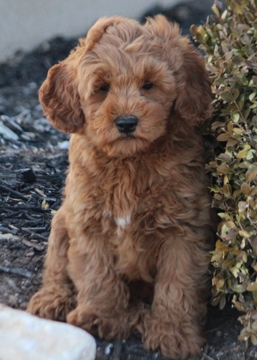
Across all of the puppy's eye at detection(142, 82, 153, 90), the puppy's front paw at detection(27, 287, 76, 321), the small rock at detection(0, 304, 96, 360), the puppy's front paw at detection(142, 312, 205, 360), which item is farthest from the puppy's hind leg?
the puppy's eye at detection(142, 82, 153, 90)

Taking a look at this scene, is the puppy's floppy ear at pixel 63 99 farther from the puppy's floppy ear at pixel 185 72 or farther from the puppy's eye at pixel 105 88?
the puppy's floppy ear at pixel 185 72

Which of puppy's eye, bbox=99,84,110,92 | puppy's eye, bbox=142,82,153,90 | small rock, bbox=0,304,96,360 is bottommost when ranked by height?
small rock, bbox=0,304,96,360

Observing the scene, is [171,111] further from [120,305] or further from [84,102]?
[120,305]

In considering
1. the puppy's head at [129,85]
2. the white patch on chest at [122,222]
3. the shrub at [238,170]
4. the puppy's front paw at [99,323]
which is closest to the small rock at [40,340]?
the puppy's front paw at [99,323]

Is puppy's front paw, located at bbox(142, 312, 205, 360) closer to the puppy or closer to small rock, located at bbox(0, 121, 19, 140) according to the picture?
the puppy

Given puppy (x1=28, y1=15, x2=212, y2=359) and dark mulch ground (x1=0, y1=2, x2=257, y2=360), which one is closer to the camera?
puppy (x1=28, y1=15, x2=212, y2=359)
